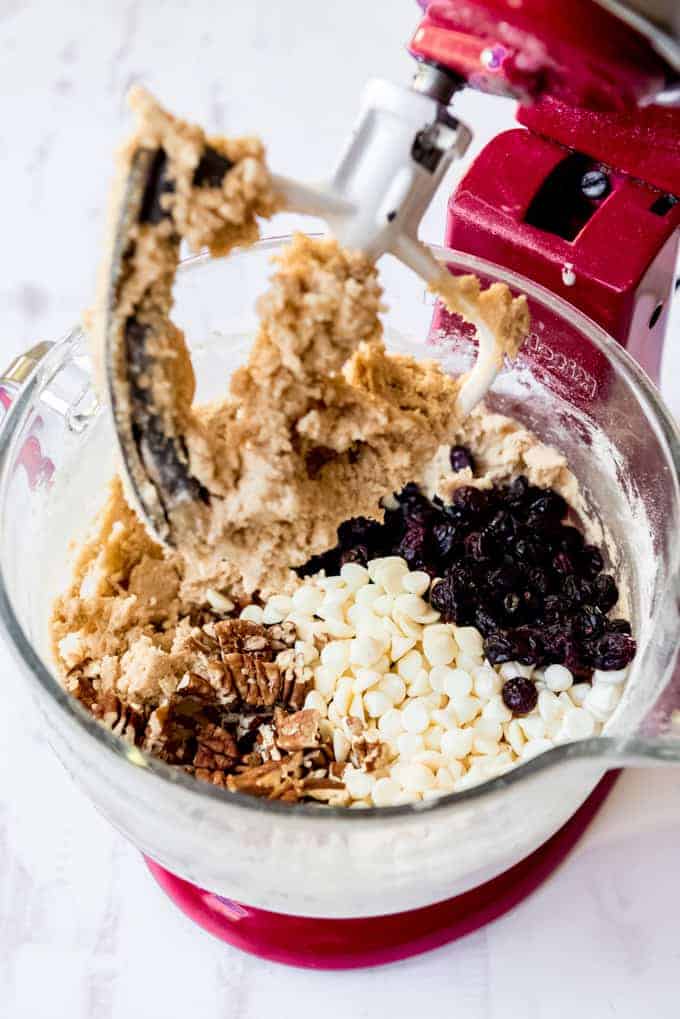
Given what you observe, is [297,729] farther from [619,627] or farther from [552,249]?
[552,249]

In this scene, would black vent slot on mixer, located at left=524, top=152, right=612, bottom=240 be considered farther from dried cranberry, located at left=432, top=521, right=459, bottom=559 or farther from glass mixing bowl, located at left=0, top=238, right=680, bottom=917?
dried cranberry, located at left=432, top=521, right=459, bottom=559

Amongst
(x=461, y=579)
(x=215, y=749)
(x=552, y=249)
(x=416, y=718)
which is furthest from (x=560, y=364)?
(x=215, y=749)

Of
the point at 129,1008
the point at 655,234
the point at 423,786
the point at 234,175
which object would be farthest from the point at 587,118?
the point at 129,1008

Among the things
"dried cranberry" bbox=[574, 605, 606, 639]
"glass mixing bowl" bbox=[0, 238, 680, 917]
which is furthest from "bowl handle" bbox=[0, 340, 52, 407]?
"dried cranberry" bbox=[574, 605, 606, 639]

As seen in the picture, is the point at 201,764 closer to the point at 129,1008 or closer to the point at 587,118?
the point at 129,1008

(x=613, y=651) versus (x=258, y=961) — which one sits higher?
(x=613, y=651)

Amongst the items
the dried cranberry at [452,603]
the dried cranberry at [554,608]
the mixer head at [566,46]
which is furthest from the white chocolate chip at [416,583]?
the mixer head at [566,46]
